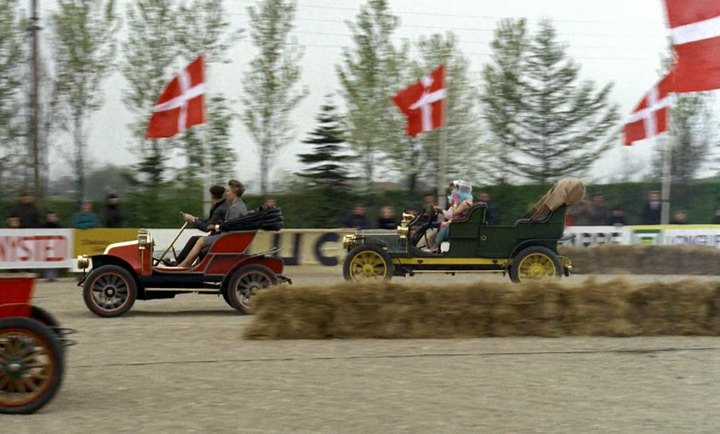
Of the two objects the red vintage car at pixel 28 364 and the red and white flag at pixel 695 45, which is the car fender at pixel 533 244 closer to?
the red and white flag at pixel 695 45

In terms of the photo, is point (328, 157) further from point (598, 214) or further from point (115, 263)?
point (115, 263)

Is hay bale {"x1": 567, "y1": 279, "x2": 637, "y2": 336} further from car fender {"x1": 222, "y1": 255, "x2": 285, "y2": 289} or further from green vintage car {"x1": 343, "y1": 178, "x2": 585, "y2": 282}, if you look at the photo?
green vintage car {"x1": 343, "y1": 178, "x2": 585, "y2": 282}

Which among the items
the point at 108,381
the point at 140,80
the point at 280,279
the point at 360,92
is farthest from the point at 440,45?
the point at 108,381

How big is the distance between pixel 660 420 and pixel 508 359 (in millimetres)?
2475

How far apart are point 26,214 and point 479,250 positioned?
30.7ft

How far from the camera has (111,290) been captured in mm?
12969

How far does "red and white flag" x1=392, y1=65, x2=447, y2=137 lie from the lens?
25.0 m

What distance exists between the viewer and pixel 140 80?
1219 inches

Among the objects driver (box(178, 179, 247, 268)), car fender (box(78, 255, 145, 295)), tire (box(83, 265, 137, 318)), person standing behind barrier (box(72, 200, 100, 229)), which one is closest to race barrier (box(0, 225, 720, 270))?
person standing behind barrier (box(72, 200, 100, 229))

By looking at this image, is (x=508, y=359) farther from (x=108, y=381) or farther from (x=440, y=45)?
(x=440, y=45)

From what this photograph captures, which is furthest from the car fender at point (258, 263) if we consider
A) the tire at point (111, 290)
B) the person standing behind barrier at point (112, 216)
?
the person standing behind barrier at point (112, 216)

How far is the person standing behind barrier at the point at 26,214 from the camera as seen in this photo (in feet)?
65.5

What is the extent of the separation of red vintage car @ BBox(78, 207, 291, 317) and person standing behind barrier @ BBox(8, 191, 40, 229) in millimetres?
7459

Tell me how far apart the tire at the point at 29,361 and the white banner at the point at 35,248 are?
1334 cm
